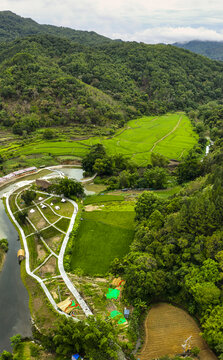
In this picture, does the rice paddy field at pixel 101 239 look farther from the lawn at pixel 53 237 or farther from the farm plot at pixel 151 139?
the farm plot at pixel 151 139

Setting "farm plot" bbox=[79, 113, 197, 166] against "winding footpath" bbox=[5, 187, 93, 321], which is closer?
"winding footpath" bbox=[5, 187, 93, 321]

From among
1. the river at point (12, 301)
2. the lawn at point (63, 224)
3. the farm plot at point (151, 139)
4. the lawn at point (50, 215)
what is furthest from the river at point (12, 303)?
the farm plot at point (151, 139)

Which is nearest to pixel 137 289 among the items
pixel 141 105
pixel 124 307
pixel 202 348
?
pixel 124 307

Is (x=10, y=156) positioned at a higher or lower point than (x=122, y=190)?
higher

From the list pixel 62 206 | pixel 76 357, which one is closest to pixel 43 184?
pixel 62 206

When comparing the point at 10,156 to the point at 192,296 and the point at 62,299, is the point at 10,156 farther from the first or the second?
the point at 192,296

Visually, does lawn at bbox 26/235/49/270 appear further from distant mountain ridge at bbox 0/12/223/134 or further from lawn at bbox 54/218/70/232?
distant mountain ridge at bbox 0/12/223/134

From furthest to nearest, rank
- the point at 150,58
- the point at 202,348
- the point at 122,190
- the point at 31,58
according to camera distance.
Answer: the point at 150,58 < the point at 31,58 < the point at 122,190 < the point at 202,348

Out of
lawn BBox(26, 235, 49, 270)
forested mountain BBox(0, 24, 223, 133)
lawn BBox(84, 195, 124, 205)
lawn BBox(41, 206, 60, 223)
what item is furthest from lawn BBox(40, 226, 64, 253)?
forested mountain BBox(0, 24, 223, 133)
